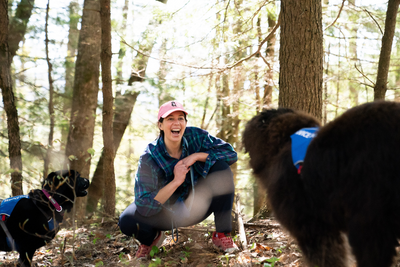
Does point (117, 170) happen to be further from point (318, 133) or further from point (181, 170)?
point (318, 133)

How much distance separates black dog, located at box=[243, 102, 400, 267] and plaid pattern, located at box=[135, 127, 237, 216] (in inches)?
35.9

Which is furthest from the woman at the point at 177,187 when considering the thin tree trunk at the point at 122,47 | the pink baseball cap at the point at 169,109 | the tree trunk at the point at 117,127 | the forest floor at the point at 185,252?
the tree trunk at the point at 117,127

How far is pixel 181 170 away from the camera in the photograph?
9.45 feet

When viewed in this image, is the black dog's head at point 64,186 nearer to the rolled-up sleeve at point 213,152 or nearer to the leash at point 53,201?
the leash at point 53,201

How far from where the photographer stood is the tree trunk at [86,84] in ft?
22.8

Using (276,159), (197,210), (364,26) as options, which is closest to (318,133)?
(276,159)

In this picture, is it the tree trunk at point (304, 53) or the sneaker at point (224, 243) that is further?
the tree trunk at point (304, 53)

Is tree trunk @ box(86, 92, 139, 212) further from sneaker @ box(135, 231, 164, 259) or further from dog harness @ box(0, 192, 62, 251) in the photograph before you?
sneaker @ box(135, 231, 164, 259)

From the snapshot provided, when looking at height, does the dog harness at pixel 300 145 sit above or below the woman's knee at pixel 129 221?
above

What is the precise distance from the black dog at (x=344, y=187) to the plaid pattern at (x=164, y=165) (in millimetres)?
912

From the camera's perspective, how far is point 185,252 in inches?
118

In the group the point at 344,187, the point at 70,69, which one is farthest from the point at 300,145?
the point at 70,69

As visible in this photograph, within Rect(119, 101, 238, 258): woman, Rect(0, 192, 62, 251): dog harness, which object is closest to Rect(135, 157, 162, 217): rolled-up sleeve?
Rect(119, 101, 238, 258): woman

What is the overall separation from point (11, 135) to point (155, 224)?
292 cm
